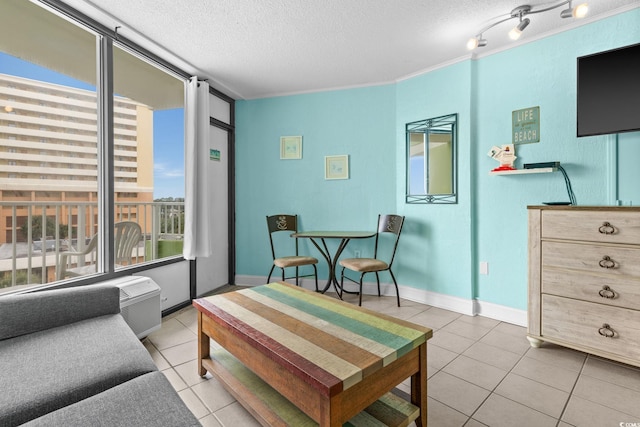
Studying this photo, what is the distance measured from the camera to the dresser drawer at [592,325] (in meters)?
1.89

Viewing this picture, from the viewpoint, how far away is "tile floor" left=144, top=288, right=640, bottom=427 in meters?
1.56

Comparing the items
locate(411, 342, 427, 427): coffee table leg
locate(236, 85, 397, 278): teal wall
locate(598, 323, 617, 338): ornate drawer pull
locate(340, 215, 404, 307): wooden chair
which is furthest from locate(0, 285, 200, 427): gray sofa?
locate(598, 323, 617, 338): ornate drawer pull

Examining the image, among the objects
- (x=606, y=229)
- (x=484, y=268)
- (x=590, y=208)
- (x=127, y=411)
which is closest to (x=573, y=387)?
(x=606, y=229)

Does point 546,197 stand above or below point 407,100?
below

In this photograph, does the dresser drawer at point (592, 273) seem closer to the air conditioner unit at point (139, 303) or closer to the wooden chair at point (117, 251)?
the air conditioner unit at point (139, 303)

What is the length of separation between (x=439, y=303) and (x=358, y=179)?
5.50 feet

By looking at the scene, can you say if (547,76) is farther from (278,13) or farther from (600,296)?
(278,13)

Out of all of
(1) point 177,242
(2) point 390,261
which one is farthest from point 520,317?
(1) point 177,242

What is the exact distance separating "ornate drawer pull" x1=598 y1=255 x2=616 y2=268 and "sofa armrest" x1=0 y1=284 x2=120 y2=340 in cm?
307

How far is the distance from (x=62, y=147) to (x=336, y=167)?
268 cm

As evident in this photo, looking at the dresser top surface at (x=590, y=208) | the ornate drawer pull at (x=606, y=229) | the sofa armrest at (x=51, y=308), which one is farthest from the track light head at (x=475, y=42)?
the sofa armrest at (x=51, y=308)

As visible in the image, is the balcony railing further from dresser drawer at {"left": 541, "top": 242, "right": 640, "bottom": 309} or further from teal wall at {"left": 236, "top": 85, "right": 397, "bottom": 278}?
dresser drawer at {"left": 541, "top": 242, "right": 640, "bottom": 309}

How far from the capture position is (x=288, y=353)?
1.24 m

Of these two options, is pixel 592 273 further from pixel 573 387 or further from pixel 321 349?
pixel 321 349
